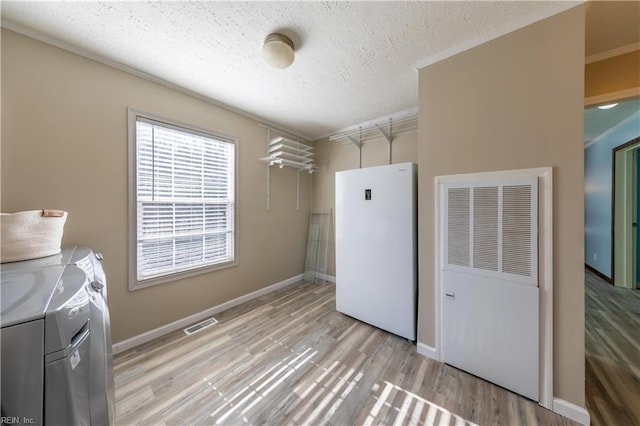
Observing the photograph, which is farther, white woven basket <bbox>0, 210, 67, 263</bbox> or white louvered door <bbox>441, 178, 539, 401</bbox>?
white louvered door <bbox>441, 178, 539, 401</bbox>

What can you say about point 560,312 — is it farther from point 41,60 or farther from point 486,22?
point 41,60

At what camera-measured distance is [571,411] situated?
52.0 inches

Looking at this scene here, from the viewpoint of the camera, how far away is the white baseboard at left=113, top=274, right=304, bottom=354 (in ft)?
6.37

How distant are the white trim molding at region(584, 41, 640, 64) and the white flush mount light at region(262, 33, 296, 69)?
7.78ft

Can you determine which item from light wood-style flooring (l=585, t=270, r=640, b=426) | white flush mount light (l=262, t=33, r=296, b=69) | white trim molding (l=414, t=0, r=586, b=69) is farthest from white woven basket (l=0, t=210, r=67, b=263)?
light wood-style flooring (l=585, t=270, r=640, b=426)

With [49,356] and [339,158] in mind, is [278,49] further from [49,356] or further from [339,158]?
[339,158]

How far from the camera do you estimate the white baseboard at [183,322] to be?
1940 millimetres

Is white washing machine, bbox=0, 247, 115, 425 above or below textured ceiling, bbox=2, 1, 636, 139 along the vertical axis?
below

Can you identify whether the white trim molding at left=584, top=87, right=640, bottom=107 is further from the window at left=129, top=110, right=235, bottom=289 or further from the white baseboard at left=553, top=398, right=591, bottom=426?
the window at left=129, top=110, right=235, bottom=289

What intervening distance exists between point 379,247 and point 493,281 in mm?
934

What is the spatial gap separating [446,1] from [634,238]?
14.8ft

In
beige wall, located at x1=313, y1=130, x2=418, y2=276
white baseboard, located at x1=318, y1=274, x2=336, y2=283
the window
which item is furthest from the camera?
white baseboard, located at x1=318, y1=274, x2=336, y2=283

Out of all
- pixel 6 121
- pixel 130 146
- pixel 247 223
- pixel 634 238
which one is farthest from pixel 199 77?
pixel 634 238

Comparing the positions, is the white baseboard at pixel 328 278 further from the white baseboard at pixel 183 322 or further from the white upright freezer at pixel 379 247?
the white upright freezer at pixel 379 247
